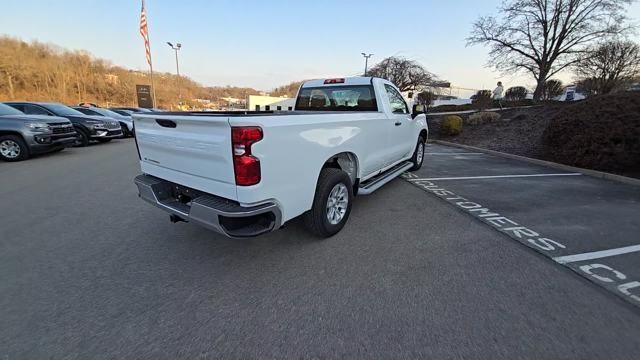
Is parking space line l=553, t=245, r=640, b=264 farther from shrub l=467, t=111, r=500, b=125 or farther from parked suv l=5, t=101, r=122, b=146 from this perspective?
parked suv l=5, t=101, r=122, b=146

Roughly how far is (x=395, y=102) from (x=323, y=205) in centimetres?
305

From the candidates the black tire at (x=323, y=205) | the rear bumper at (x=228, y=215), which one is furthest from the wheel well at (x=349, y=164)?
the rear bumper at (x=228, y=215)

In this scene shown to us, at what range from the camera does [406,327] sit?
2.15m

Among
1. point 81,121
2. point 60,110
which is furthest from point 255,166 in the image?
point 60,110

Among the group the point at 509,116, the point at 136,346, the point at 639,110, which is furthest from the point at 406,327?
the point at 509,116

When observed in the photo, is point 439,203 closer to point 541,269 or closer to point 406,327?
point 541,269

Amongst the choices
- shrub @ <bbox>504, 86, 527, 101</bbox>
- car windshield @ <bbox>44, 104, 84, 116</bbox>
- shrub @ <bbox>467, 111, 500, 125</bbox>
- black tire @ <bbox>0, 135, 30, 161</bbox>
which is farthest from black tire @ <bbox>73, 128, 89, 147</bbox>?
shrub @ <bbox>504, 86, 527, 101</bbox>

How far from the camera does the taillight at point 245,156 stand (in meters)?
2.28

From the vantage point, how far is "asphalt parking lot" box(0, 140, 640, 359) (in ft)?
6.58

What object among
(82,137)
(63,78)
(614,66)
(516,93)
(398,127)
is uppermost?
(63,78)

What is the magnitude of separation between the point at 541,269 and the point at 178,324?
11.2 ft

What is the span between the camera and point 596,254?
324 centimetres

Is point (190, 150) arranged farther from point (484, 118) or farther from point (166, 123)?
point (484, 118)

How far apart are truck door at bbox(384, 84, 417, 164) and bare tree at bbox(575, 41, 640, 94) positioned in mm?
16831
